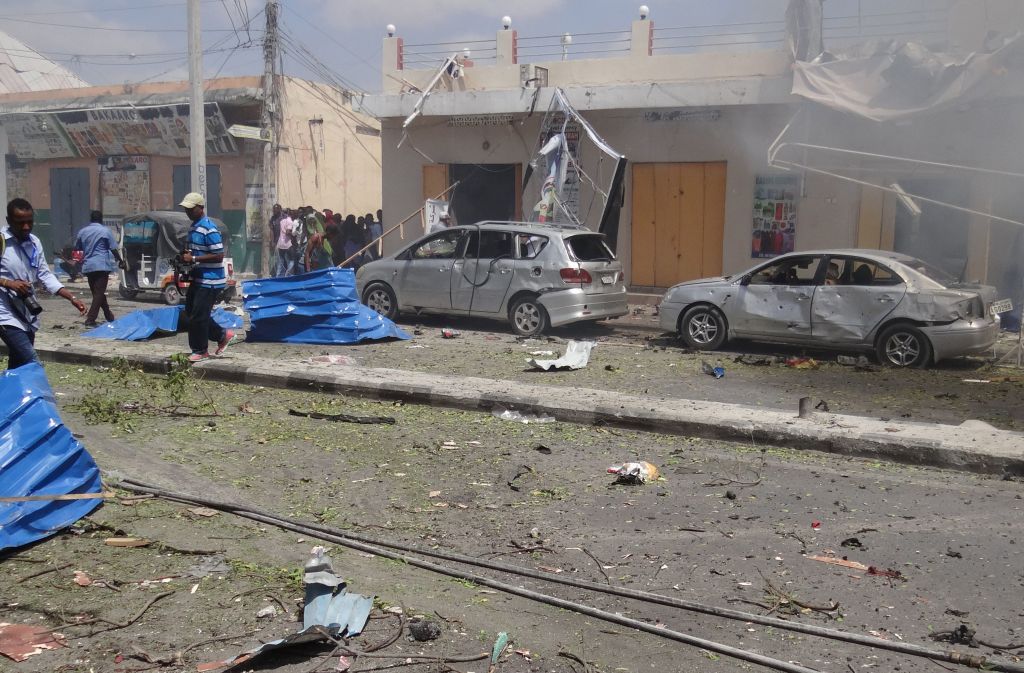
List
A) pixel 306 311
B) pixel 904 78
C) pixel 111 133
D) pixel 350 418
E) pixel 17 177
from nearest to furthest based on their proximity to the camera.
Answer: pixel 350 418 < pixel 306 311 < pixel 904 78 < pixel 111 133 < pixel 17 177

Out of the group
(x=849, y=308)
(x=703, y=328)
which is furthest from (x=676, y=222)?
(x=849, y=308)

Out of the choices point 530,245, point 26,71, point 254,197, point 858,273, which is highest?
point 26,71

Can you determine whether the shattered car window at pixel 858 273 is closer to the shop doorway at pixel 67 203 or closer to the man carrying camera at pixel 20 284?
the man carrying camera at pixel 20 284

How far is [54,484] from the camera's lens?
483 cm

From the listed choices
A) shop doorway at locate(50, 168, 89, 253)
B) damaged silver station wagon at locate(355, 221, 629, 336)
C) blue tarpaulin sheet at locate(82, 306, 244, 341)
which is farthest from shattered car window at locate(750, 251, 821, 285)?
shop doorway at locate(50, 168, 89, 253)

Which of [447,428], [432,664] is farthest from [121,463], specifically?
[432,664]

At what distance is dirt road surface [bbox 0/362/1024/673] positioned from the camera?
3.71 meters

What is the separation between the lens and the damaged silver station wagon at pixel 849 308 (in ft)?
33.9

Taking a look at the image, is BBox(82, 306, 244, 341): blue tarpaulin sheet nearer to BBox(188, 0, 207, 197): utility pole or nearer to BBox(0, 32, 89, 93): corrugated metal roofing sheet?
BBox(188, 0, 207, 197): utility pole

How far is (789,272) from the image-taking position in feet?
37.4

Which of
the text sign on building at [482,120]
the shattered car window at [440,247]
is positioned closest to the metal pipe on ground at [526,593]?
the shattered car window at [440,247]

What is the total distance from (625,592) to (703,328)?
26.9ft

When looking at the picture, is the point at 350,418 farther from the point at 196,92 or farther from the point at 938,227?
the point at 196,92

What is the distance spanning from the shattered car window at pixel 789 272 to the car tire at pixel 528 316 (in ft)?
9.81
